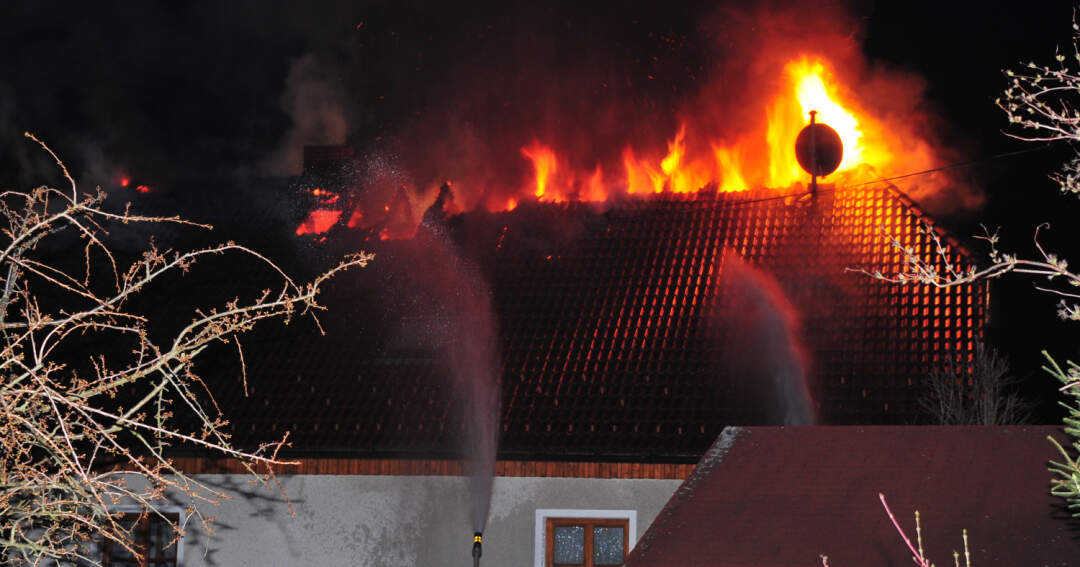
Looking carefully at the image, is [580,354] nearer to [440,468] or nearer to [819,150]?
[440,468]

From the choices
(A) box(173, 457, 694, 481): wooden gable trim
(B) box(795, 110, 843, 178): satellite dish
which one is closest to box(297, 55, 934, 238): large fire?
(B) box(795, 110, 843, 178): satellite dish

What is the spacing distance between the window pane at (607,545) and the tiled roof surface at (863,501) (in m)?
3.56

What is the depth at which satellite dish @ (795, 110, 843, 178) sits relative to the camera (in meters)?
20.3

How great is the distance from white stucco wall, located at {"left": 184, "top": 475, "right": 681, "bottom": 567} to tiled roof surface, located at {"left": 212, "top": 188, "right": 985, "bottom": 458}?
1.51 feet

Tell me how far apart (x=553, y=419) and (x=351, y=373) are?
10.5 feet

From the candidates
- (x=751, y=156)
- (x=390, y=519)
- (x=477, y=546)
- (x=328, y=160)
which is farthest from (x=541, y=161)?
(x=477, y=546)

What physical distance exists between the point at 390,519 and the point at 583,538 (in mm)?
2390

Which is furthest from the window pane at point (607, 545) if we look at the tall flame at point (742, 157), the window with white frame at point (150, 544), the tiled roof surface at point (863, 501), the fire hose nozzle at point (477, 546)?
the tall flame at point (742, 157)

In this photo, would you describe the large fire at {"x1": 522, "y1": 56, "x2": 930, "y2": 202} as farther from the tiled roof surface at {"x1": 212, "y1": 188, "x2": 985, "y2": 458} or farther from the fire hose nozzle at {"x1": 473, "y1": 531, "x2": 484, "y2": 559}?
the fire hose nozzle at {"x1": 473, "y1": 531, "x2": 484, "y2": 559}

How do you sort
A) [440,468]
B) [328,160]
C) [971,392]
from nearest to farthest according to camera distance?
[971,392] → [440,468] → [328,160]

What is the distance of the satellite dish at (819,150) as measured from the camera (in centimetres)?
2030

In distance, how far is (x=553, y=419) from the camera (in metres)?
16.0

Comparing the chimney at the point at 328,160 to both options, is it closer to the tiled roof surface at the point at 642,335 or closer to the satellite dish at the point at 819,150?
the tiled roof surface at the point at 642,335

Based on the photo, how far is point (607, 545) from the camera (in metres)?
15.2
